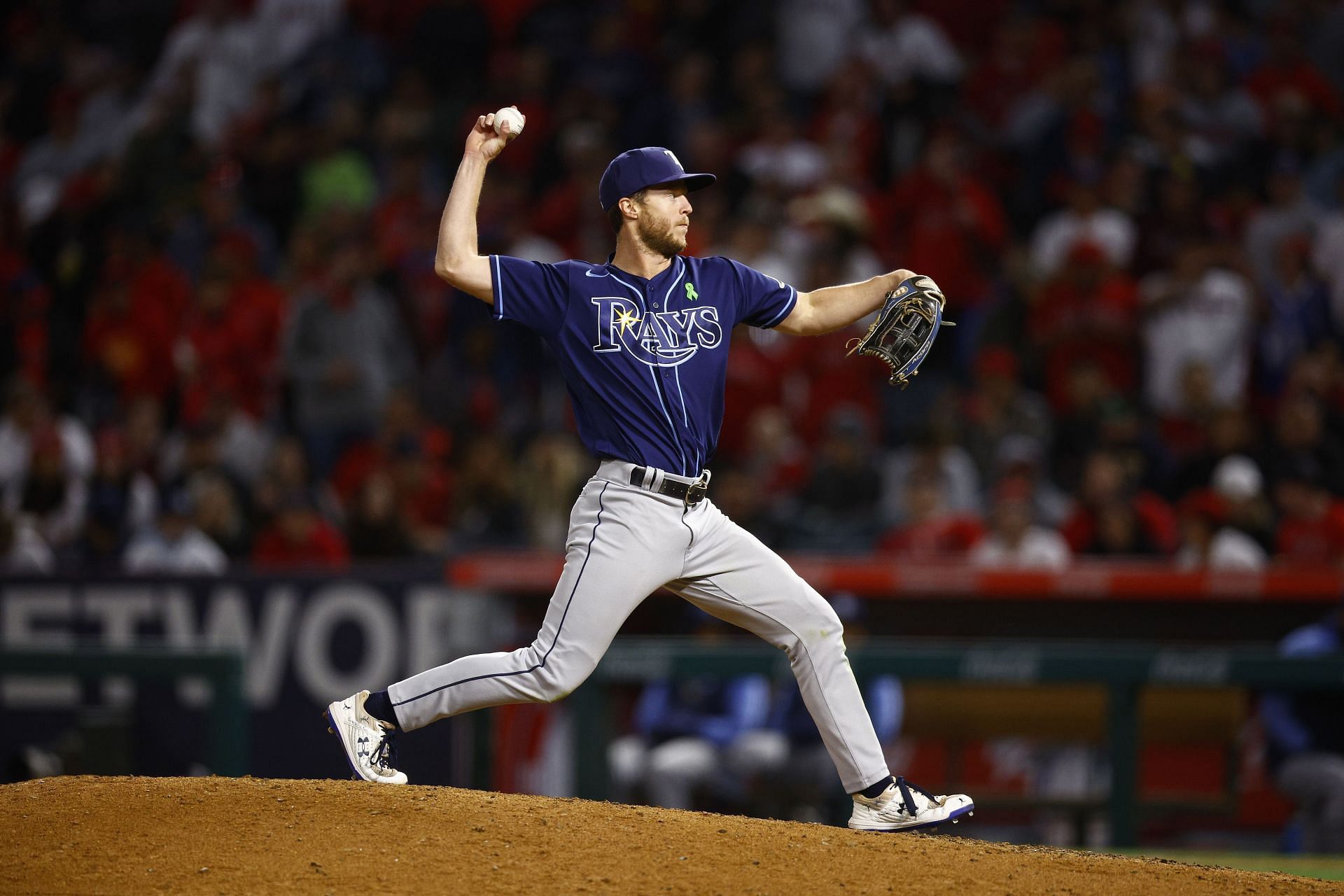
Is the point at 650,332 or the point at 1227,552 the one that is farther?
the point at 1227,552

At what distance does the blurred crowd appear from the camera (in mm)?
9289

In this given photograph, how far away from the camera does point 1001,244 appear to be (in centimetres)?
1091

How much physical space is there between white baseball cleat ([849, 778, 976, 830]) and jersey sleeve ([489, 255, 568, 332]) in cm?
161

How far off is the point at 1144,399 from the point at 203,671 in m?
5.66

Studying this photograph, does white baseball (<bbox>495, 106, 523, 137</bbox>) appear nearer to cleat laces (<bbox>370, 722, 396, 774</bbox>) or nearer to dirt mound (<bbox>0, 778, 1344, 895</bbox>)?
cleat laces (<bbox>370, 722, 396, 774</bbox>)

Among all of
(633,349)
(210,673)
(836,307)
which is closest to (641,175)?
(633,349)

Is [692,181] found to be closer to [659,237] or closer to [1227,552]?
[659,237]

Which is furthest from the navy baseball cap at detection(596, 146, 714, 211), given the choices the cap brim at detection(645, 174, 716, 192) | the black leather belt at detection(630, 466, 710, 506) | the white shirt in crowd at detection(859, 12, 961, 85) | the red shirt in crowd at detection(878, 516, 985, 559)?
the white shirt in crowd at detection(859, 12, 961, 85)

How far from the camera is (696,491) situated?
4617 mm

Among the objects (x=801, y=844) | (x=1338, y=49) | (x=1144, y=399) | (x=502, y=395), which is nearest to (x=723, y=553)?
(x=801, y=844)

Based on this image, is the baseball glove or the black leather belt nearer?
the black leather belt

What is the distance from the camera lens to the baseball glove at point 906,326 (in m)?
4.75

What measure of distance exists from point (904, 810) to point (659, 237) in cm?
176

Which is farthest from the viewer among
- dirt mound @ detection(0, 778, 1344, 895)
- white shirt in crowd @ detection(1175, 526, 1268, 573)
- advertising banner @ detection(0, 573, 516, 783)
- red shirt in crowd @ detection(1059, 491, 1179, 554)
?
red shirt in crowd @ detection(1059, 491, 1179, 554)
